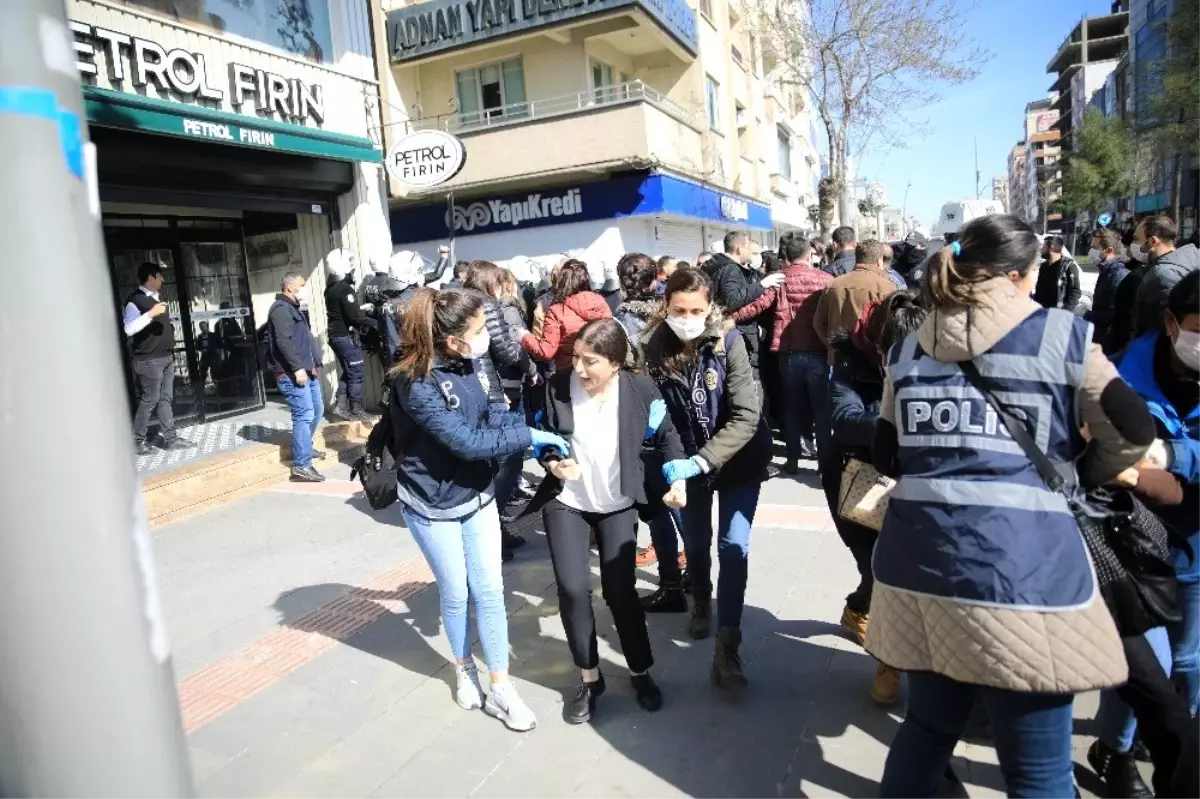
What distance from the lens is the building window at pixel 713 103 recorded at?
20031 mm

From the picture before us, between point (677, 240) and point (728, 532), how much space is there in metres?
15.1

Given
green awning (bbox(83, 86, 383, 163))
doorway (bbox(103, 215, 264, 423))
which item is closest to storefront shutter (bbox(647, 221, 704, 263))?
green awning (bbox(83, 86, 383, 163))

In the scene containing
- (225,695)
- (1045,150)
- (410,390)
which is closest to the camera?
(410,390)

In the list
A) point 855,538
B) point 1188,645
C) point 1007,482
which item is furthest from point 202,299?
point 1188,645

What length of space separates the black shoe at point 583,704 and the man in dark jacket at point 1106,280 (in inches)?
265

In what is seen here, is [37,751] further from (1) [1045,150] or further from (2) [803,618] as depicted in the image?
(1) [1045,150]

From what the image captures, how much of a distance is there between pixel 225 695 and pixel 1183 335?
410cm

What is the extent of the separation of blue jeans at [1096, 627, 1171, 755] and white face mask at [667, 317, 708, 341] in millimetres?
1926

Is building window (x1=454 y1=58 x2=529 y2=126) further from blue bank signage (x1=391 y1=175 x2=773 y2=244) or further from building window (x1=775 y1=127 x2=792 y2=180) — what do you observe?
building window (x1=775 y1=127 x2=792 y2=180)

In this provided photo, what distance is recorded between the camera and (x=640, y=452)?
11.7 feet

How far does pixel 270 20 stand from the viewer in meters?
8.92

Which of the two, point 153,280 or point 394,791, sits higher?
point 153,280

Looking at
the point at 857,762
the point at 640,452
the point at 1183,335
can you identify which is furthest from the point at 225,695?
the point at 1183,335

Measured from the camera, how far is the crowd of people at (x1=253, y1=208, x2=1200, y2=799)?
6.42 ft
